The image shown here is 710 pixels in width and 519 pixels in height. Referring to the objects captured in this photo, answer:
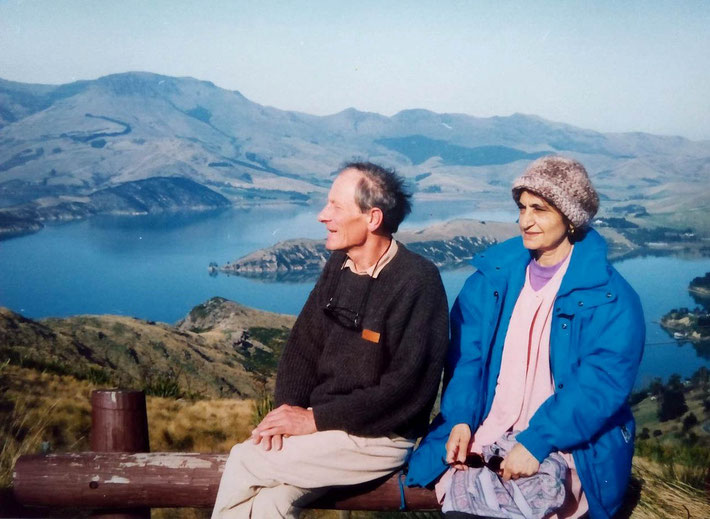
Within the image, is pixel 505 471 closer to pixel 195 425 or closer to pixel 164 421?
pixel 195 425

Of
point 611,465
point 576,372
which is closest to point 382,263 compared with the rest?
point 576,372

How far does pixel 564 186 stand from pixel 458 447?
3.64 feet

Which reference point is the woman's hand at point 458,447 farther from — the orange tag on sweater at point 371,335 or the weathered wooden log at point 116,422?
the weathered wooden log at point 116,422

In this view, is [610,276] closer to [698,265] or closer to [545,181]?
[545,181]

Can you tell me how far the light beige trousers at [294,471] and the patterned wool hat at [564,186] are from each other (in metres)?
1.15

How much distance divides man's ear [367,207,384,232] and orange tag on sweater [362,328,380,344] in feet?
1.44

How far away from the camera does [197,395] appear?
19.9 feet

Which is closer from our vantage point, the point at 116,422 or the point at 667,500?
the point at 116,422

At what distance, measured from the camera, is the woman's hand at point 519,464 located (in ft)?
7.67

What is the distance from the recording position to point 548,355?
258 centimetres

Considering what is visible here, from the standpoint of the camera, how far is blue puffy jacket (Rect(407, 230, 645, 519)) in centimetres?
234

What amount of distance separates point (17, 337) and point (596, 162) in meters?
36.7

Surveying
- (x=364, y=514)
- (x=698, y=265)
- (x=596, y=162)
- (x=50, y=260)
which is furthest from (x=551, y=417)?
(x=596, y=162)

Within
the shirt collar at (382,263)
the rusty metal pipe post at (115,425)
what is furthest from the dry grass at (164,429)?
the shirt collar at (382,263)
